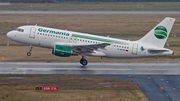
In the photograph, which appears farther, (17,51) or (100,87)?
(17,51)

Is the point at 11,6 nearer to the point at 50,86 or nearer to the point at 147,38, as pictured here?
the point at 147,38

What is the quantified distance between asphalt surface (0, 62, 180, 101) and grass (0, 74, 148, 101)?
2093 millimetres

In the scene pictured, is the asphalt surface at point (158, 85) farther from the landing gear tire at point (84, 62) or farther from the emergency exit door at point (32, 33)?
the emergency exit door at point (32, 33)

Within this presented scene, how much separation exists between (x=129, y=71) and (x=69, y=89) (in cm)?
1296

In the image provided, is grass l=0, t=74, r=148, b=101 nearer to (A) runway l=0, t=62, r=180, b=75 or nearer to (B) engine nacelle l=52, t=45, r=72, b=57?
(A) runway l=0, t=62, r=180, b=75

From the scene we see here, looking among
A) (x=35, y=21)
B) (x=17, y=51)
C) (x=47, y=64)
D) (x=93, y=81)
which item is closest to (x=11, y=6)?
(x=35, y=21)

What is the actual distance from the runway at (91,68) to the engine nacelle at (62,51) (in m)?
1.79

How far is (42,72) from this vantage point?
5741 cm

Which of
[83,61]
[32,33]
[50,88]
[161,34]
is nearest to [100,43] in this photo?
[83,61]

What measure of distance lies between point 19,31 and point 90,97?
2165 centimetres

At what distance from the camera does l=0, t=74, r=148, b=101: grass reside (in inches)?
1761

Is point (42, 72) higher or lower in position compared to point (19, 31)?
lower

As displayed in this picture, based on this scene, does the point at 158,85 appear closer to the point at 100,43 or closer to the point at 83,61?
the point at 100,43

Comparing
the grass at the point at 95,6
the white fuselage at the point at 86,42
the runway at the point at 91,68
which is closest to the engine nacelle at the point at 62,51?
the white fuselage at the point at 86,42
